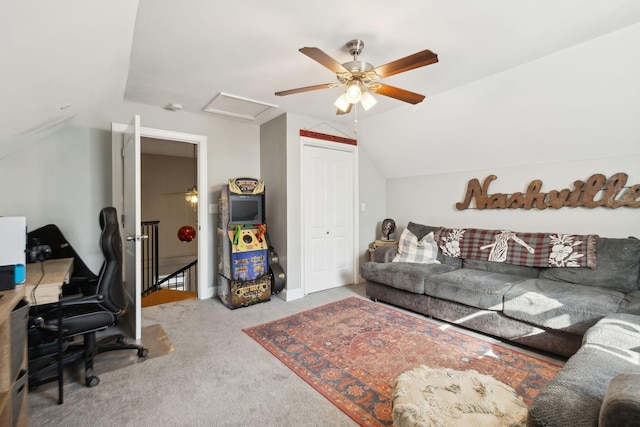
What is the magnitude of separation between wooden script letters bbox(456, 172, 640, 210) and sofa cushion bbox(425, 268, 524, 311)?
954mm

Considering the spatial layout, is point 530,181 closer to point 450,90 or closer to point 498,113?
point 498,113

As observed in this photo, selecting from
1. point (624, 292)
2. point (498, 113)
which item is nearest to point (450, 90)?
point (498, 113)

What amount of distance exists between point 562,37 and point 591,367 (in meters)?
2.26

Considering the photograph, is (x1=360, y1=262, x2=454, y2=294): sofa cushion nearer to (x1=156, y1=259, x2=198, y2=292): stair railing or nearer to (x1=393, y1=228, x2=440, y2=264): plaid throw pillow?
(x1=393, y1=228, x2=440, y2=264): plaid throw pillow

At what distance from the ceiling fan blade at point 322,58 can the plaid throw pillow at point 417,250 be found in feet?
8.13

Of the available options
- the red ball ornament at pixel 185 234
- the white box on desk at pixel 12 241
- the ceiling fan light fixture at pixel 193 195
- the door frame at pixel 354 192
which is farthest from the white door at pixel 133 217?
the red ball ornament at pixel 185 234

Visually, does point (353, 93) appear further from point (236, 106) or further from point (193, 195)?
point (193, 195)

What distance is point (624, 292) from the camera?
254cm

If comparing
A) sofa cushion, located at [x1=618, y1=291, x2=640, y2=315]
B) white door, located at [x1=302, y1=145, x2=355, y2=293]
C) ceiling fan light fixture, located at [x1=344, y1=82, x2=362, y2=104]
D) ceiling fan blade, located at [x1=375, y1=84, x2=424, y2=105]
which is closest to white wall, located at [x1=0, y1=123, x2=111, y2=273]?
white door, located at [x1=302, y1=145, x2=355, y2=293]

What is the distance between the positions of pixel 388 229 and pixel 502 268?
5.52 ft

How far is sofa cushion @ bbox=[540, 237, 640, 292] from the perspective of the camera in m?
2.56

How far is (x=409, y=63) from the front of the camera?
1926mm

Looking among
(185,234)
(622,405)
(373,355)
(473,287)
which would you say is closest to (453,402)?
(622,405)

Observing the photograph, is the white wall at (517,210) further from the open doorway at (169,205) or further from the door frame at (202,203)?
the open doorway at (169,205)
